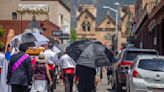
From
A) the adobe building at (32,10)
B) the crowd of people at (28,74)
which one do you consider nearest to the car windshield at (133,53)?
the crowd of people at (28,74)

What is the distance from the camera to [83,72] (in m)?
16.7

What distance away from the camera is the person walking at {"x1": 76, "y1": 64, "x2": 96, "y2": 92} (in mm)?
16572

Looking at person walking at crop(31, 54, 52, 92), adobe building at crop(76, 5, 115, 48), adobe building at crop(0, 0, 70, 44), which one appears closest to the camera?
person walking at crop(31, 54, 52, 92)

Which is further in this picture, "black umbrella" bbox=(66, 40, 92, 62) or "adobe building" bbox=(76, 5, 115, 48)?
"adobe building" bbox=(76, 5, 115, 48)

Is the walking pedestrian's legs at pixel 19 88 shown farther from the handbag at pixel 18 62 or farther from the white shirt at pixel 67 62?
the white shirt at pixel 67 62

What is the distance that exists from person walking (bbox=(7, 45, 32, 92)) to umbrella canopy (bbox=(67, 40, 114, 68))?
8.90 ft

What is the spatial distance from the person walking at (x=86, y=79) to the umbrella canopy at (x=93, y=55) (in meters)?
0.24

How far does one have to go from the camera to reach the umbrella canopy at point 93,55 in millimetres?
16578

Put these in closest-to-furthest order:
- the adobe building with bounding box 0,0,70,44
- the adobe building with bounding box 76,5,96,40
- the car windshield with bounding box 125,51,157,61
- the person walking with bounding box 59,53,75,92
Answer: the person walking with bounding box 59,53,75,92 → the car windshield with bounding box 125,51,157,61 → the adobe building with bounding box 0,0,70,44 → the adobe building with bounding box 76,5,96,40

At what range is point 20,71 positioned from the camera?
14.2m

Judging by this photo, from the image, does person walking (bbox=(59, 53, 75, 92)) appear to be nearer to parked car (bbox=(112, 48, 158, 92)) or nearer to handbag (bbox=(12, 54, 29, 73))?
parked car (bbox=(112, 48, 158, 92))

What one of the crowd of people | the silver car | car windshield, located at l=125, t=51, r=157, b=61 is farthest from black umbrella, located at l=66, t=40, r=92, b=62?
car windshield, located at l=125, t=51, r=157, b=61

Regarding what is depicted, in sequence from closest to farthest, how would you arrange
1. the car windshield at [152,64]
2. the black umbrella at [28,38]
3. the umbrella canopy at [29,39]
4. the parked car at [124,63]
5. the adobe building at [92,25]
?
the umbrella canopy at [29,39] < the black umbrella at [28,38] < the car windshield at [152,64] < the parked car at [124,63] < the adobe building at [92,25]

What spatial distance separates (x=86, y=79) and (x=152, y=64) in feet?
13.0
